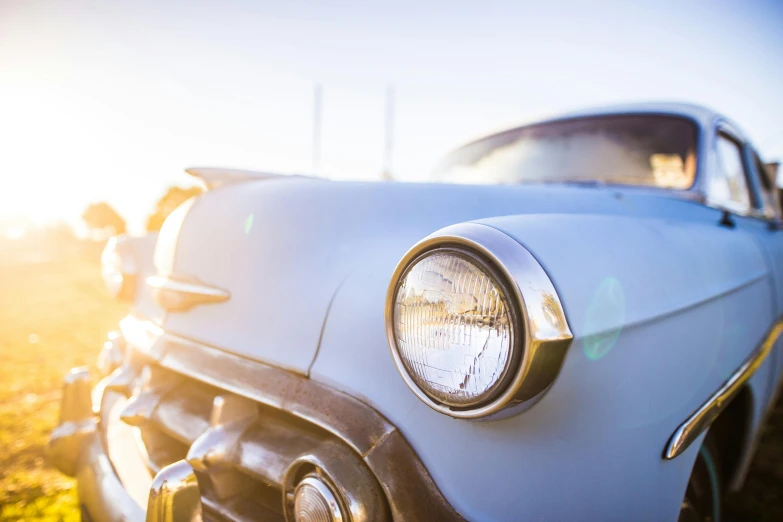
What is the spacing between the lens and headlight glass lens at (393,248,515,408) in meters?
0.72

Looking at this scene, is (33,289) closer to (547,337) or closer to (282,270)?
(282,270)

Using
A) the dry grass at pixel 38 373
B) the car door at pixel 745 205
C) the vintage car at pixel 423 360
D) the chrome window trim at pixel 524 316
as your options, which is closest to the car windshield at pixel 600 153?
the car door at pixel 745 205

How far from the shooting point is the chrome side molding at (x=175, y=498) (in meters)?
0.96

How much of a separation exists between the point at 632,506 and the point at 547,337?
1.50 ft

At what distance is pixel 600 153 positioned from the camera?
7.62 feet

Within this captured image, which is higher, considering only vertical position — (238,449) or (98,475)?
(238,449)

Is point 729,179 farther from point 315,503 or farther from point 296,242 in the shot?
point 315,503

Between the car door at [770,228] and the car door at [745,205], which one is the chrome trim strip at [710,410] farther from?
the car door at [770,228]

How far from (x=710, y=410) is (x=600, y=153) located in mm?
1618

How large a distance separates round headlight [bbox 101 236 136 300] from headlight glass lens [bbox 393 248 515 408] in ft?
4.96

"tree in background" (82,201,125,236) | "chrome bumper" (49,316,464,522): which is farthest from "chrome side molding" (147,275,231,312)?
"tree in background" (82,201,125,236)

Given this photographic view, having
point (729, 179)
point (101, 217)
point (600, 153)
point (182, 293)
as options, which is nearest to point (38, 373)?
point (182, 293)

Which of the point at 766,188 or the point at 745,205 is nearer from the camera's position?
the point at 745,205

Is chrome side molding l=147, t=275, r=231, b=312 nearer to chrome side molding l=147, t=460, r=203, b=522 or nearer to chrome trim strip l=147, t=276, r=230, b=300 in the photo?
chrome trim strip l=147, t=276, r=230, b=300
